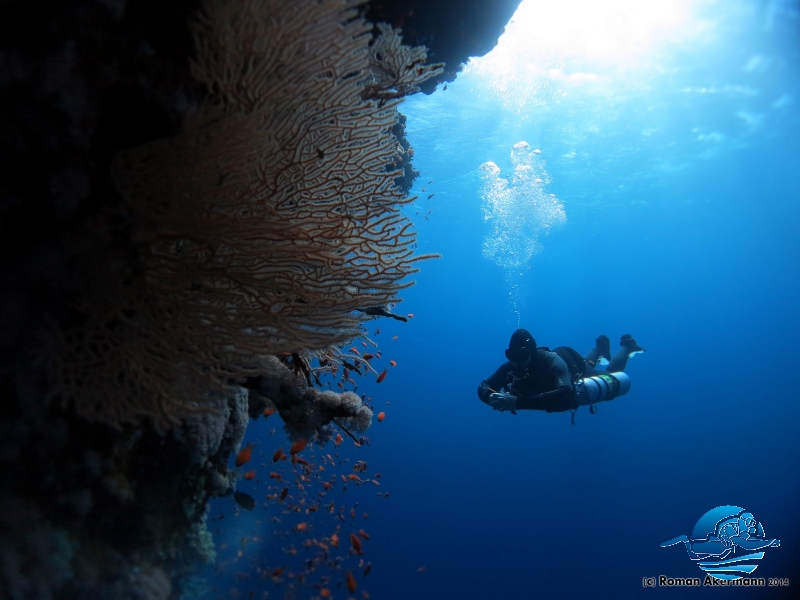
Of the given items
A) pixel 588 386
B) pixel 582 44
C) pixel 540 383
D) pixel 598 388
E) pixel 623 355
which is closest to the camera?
pixel 540 383

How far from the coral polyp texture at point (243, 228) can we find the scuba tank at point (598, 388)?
7348 millimetres

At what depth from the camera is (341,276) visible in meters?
3.12

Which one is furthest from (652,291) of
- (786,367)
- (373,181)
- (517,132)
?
(373,181)

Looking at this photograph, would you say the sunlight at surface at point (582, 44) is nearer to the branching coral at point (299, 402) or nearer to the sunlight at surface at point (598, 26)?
the sunlight at surface at point (598, 26)

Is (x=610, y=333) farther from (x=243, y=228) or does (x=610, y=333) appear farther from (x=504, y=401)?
(x=243, y=228)

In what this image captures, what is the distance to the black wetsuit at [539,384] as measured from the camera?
7.81 m

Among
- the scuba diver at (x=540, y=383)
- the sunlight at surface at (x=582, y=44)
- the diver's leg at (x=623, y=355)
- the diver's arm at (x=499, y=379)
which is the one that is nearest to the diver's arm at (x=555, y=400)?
the scuba diver at (x=540, y=383)

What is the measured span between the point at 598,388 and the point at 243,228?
30.9ft

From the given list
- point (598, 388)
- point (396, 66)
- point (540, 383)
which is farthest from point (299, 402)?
point (598, 388)

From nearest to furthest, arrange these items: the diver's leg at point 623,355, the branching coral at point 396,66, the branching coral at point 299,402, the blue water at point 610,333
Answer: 1. the branching coral at point 299,402
2. the branching coral at point 396,66
3. the diver's leg at point 623,355
4. the blue water at point 610,333

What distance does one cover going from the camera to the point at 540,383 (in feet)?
28.6

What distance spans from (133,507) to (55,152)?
219 centimetres

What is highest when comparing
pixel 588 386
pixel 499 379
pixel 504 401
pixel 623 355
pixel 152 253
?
pixel 623 355

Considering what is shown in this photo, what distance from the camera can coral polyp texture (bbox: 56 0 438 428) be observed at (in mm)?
2293
